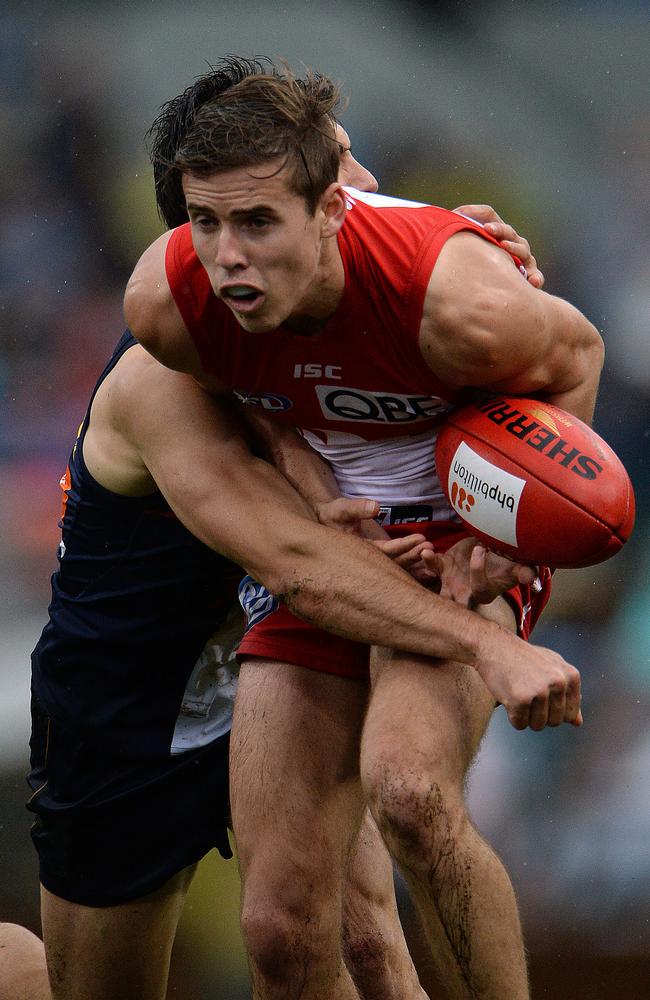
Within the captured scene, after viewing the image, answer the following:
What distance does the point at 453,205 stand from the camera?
4.92 m

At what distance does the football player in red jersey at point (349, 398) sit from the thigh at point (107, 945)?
0.94 metres

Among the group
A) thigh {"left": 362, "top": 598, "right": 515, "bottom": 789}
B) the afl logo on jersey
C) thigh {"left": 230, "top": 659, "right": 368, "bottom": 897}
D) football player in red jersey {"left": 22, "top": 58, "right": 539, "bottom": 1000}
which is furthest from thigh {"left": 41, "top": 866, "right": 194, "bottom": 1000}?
the afl logo on jersey

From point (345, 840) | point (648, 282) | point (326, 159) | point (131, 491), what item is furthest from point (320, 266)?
point (648, 282)

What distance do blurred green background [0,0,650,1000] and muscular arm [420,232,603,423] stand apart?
2090mm

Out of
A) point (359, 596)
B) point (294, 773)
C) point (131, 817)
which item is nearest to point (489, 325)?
point (359, 596)

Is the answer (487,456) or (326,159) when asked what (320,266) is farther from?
(487,456)

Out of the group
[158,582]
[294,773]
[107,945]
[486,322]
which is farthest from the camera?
[107,945]

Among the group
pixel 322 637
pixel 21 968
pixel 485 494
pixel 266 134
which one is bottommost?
pixel 21 968

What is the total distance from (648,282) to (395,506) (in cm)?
221

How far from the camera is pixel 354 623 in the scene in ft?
9.41

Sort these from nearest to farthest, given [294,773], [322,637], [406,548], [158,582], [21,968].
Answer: [406,548] → [294,773] → [322,637] → [158,582] → [21,968]

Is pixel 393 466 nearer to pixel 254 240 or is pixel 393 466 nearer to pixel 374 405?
pixel 374 405

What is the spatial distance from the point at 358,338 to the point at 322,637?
741 mm

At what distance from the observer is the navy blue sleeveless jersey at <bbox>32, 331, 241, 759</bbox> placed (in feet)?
11.9
